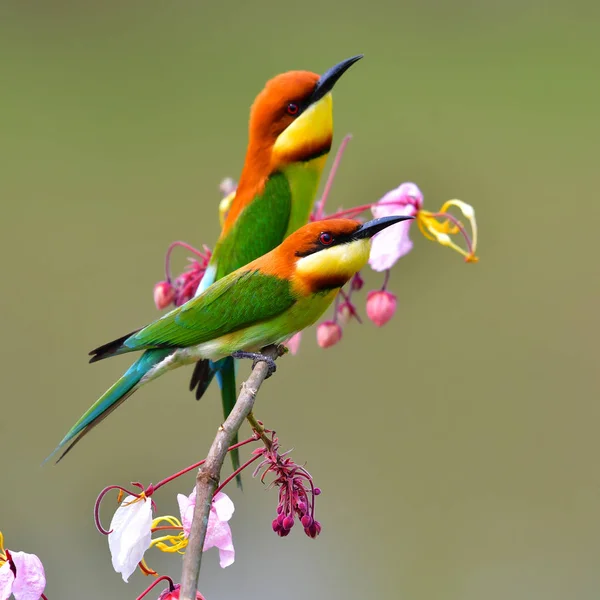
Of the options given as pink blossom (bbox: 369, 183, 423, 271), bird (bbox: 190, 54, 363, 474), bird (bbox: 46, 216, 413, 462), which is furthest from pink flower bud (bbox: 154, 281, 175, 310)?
pink blossom (bbox: 369, 183, 423, 271)

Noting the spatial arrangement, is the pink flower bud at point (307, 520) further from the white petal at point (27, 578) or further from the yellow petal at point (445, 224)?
the yellow petal at point (445, 224)

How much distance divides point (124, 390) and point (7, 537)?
4.81 feet

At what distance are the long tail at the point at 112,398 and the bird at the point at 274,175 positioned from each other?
20 centimetres

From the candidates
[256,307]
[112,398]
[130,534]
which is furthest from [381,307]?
[130,534]

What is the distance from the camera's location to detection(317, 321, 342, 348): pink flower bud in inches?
47.6

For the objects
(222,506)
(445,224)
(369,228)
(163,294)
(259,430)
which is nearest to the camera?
(259,430)

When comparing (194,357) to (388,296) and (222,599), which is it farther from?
(222,599)

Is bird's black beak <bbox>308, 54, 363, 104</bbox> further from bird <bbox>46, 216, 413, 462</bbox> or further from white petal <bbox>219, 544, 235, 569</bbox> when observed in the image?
white petal <bbox>219, 544, 235, 569</bbox>

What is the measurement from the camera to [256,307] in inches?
41.1

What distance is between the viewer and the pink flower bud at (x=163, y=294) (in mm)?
1225

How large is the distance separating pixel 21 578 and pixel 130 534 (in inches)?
3.5

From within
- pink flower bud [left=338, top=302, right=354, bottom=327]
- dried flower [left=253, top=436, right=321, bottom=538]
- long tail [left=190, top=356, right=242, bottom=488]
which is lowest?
dried flower [left=253, top=436, right=321, bottom=538]

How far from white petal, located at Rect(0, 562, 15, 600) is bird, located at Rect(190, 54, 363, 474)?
47 cm

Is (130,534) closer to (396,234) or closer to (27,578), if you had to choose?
(27,578)
